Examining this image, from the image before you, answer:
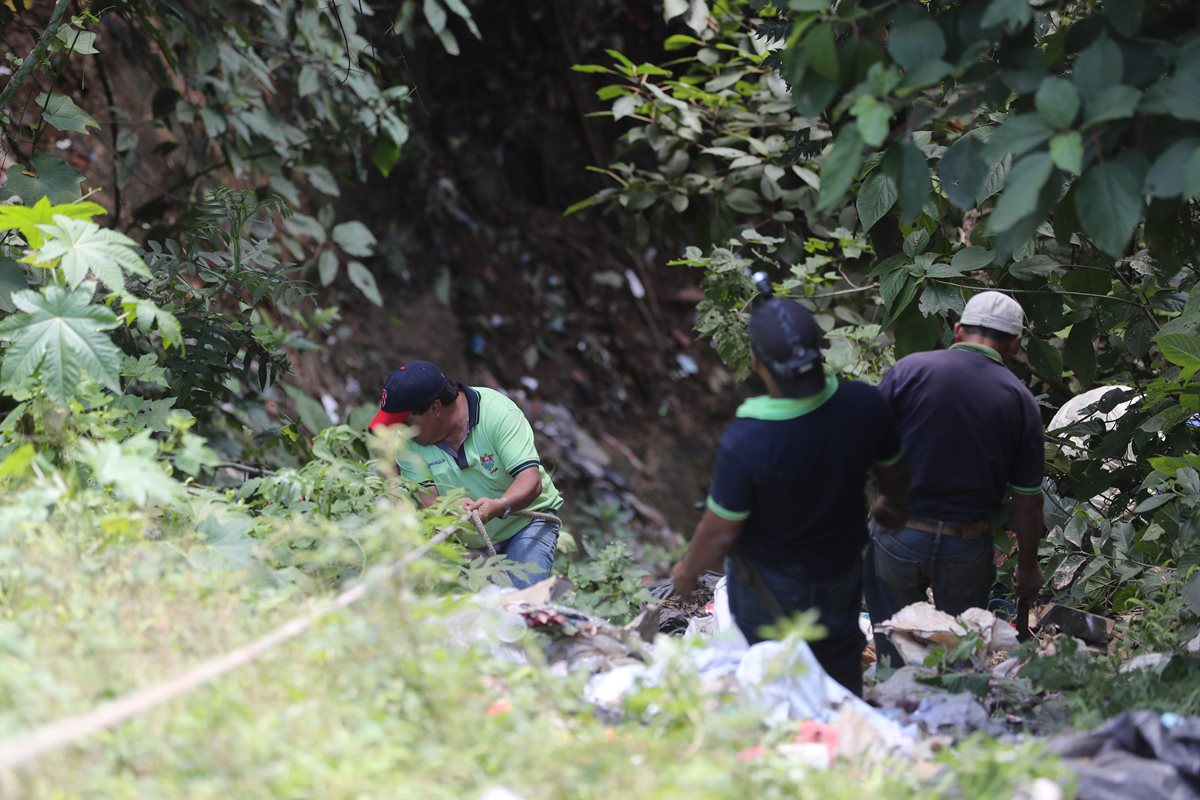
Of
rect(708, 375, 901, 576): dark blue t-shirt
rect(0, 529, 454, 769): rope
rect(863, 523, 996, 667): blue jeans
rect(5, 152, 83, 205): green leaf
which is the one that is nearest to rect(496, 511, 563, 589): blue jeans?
rect(863, 523, 996, 667): blue jeans

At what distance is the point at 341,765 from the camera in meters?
1.94

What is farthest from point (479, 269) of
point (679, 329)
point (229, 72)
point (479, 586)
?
point (479, 586)

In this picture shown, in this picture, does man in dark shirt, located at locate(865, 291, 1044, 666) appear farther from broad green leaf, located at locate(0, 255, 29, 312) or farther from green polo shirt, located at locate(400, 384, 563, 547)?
broad green leaf, located at locate(0, 255, 29, 312)

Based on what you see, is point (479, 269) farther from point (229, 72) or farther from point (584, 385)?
point (229, 72)

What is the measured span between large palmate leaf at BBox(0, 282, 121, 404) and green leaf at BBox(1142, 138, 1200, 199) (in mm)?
2762

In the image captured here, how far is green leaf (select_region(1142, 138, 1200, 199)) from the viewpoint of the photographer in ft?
8.59

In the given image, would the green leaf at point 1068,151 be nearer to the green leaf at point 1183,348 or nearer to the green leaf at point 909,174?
the green leaf at point 909,174

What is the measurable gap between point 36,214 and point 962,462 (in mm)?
3050

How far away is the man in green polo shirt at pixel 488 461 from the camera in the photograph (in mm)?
4285

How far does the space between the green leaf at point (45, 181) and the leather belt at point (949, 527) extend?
3249 mm

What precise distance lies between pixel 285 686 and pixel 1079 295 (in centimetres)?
391

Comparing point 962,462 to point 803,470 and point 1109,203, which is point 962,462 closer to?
point 803,470

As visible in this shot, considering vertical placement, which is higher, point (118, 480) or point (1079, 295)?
point (118, 480)

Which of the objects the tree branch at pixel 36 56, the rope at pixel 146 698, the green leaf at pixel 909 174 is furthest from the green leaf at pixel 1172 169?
the tree branch at pixel 36 56
